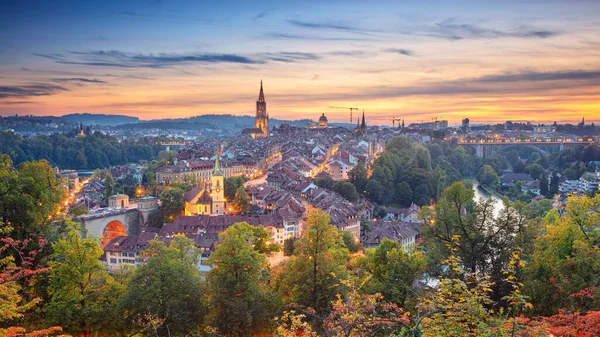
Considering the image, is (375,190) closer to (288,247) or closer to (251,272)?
(288,247)

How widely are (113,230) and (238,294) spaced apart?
87.5 ft

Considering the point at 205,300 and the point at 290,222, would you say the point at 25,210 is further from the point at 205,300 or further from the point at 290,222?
the point at 290,222

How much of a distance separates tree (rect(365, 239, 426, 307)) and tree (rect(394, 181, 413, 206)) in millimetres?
40292

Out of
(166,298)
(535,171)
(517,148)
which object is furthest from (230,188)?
(517,148)

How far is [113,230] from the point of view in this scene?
3894cm

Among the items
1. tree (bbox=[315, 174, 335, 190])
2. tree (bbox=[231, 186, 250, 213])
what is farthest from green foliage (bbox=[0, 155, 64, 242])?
tree (bbox=[315, 174, 335, 190])

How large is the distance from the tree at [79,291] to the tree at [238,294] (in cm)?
325

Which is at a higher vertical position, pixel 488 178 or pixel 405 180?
pixel 405 180

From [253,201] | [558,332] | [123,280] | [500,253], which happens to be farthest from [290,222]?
[558,332]

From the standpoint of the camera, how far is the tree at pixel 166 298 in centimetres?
1479

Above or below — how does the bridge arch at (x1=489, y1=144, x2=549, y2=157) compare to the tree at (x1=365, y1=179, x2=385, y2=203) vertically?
above

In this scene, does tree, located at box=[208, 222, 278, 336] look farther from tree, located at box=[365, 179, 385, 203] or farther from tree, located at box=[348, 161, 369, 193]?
tree, located at box=[348, 161, 369, 193]

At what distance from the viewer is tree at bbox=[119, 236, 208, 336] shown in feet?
48.5

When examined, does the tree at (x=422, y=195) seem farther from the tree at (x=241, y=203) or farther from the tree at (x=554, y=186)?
the tree at (x=241, y=203)
